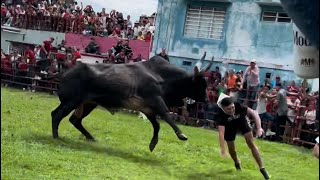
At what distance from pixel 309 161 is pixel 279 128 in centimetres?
295

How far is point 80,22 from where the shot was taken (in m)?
22.5

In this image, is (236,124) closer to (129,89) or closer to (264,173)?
(264,173)

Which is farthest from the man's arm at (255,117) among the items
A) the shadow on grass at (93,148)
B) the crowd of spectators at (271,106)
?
the crowd of spectators at (271,106)

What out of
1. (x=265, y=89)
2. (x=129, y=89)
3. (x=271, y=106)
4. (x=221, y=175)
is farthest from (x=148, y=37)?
(x=221, y=175)

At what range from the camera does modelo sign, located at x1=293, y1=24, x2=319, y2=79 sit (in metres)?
2.21

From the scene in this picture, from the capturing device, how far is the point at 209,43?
20859 mm

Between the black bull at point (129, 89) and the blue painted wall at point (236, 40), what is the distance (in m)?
7.70

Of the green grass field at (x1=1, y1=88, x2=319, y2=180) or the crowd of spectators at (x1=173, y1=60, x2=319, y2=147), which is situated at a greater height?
the crowd of spectators at (x1=173, y1=60, x2=319, y2=147)

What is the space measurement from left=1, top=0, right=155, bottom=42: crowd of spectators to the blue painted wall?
34.3 inches

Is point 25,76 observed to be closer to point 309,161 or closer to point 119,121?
point 119,121

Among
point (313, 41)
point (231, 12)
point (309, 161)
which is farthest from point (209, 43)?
point (313, 41)

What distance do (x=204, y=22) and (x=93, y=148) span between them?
12.1 metres

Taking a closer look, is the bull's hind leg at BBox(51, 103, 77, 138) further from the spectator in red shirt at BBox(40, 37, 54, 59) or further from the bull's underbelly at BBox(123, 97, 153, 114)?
the spectator in red shirt at BBox(40, 37, 54, 59)

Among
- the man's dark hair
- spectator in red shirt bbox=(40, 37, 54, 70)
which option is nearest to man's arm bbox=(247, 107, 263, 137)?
the man's dark hair
